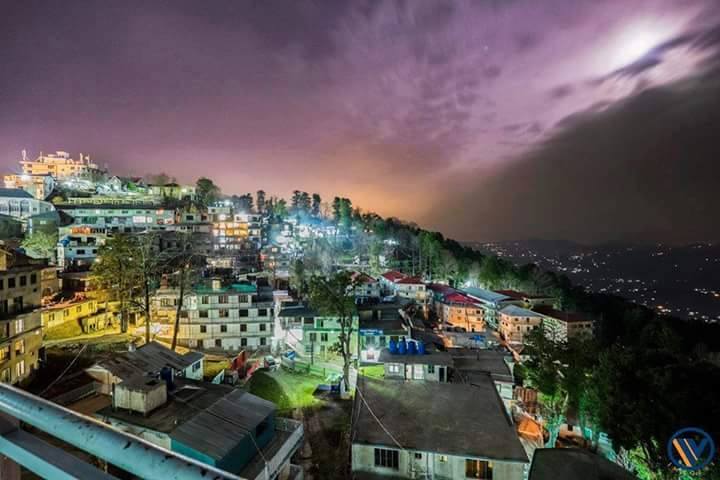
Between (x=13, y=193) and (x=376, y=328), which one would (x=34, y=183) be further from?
(x=376, y=328)

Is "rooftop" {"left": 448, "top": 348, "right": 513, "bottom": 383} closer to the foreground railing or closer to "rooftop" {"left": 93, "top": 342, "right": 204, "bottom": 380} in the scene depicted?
"rooftop" {"left": 93, "top": 342, "right": 204, "bottom": 380}

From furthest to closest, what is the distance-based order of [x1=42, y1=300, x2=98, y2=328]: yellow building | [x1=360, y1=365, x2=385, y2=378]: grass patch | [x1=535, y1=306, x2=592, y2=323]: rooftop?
[x1=535, y1=306, x2=592, y2=323]: rooftop → [x1=42, y1=300, x2=98, y2=328]: yellow building → [x1=360, y1=365, x2=385, y2=378]: grass patch

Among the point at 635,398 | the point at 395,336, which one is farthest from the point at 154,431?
the point at 635,398

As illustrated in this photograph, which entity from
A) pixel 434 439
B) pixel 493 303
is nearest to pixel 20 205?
pixel 434 439

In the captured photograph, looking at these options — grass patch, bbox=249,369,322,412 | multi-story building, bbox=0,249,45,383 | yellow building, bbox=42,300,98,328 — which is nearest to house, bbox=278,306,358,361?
grass patch, bbox=249,369,322,412

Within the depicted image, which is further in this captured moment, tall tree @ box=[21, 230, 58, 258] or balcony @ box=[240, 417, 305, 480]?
tall tree @ box=[21, 230, 58, 258]

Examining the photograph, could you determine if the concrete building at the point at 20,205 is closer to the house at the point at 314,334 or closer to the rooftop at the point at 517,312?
the house at the point at 314,334
